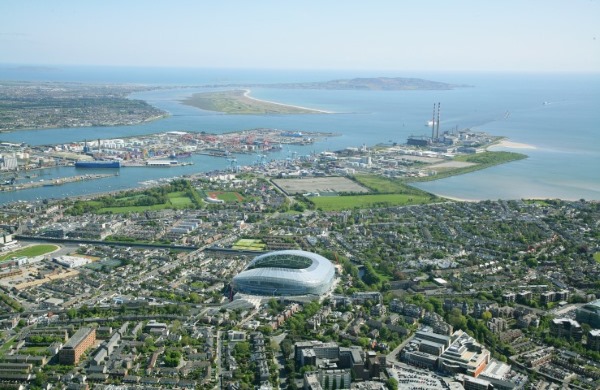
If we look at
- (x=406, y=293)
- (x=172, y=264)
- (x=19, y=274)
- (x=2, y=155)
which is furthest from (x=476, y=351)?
(x=2, y=155)

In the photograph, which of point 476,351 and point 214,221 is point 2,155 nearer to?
point 214,221

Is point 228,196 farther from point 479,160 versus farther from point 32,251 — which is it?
point 479,160

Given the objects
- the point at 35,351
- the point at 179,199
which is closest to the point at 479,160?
the point at 179,199

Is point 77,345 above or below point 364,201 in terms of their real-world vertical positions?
above

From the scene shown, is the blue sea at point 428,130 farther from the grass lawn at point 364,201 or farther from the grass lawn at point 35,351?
the grass lawn at point 35,351

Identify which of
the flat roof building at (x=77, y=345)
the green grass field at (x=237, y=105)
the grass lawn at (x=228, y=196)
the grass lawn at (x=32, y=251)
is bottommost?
the grass lawn at (x=228, y=196)

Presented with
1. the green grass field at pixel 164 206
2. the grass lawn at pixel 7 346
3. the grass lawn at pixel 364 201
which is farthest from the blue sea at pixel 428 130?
the grass lawn at pixel 7 346

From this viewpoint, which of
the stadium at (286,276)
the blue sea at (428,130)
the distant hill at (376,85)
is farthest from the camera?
the distant hill at (376,85)
